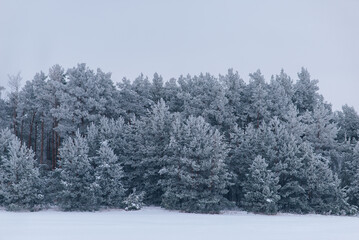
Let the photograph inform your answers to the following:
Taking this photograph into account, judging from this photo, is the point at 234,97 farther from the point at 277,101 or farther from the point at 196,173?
the point at 196,173

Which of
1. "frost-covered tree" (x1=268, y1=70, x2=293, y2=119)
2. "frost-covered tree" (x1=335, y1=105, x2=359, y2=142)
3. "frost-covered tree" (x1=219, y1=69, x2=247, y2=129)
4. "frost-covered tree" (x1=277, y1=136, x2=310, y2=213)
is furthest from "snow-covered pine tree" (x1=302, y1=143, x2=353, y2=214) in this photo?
"frost-covered tree" (x1=335, y1=105, x2=359, y2=142)

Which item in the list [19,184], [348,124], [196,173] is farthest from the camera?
[348,124]

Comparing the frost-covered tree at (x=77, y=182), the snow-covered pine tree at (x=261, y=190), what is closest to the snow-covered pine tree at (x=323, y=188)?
the snow-covered pine tree at (x=261, y=190)

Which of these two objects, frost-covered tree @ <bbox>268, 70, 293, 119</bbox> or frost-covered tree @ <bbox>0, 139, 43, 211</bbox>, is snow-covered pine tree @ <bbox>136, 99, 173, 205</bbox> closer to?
frost-covered tree @ <bbox>0, 139, 43, 211</bbox>

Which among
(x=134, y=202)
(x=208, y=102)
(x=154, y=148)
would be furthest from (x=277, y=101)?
(x=134, y=202)

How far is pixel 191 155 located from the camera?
33500 mm

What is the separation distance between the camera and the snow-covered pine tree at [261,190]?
1265 inches

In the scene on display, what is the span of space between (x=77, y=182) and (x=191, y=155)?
37.5 feet

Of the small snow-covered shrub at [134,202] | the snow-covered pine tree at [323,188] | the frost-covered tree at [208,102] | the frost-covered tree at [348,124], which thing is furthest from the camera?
the frost-covered tree at [348,124]

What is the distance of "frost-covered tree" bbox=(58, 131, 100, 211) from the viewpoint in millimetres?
32594

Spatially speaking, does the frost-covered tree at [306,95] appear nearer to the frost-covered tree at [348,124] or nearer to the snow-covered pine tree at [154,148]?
the frost-covered tree at [348,124]

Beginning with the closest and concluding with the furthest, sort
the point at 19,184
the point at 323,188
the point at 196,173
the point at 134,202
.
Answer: the point at 19,184 < the point at 196,173 < the point at 323,188 < the point at 134,202

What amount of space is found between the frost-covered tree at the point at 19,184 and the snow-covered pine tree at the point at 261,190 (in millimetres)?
20424

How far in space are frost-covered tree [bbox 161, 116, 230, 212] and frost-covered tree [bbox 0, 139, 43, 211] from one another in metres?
12.4
